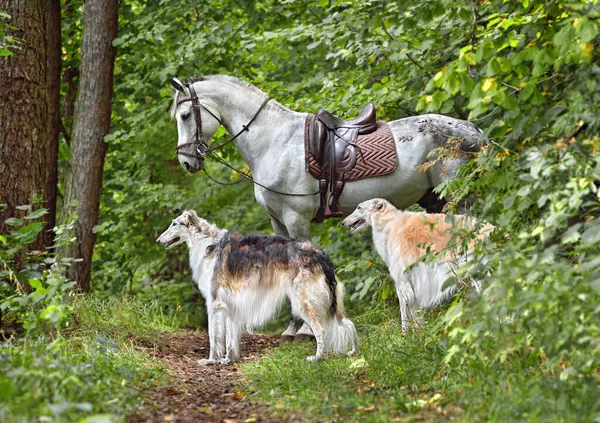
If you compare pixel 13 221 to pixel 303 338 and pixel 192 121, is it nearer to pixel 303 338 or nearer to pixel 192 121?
pixel 192 121

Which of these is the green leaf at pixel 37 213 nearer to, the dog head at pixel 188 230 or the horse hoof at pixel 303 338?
the dog head at pixel 188 230

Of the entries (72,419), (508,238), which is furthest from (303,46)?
(72,419)

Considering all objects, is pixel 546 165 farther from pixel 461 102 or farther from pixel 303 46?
pixel 303 46

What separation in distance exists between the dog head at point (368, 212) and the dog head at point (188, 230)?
1.55 meters

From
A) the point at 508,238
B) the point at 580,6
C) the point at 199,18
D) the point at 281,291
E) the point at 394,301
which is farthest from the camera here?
the point at 199,18

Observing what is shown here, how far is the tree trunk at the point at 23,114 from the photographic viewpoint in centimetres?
845

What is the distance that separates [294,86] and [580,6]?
7.47 m

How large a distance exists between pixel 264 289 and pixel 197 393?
183 cm

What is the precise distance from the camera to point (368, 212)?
8.59 metres

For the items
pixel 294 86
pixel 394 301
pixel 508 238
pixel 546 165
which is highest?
pixel 294 86

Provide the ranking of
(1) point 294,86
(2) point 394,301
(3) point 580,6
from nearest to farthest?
(3) point 580,6, (2) point 394,301, (1) point 294,86

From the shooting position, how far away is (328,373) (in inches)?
260

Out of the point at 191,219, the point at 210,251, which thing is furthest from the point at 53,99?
the point at 210,251

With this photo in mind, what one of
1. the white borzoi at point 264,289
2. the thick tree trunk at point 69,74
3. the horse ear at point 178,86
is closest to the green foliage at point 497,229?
the white borzoi at point 264,289
